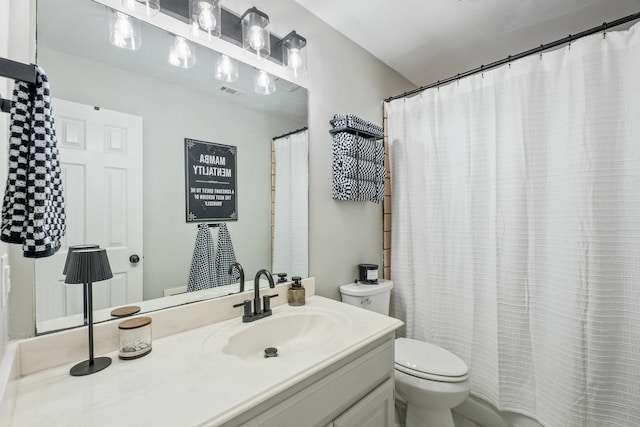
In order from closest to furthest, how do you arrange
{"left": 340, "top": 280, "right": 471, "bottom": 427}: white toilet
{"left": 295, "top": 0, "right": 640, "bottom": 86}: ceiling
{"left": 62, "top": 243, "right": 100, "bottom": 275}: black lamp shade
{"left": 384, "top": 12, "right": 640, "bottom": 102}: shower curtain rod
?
{"left": 62, "top": 243, "right": 100, "bottom": 275}: black lamp shade < {"left": 384, "top": 12, "right": 640, "bottom": 102}: shower curtain rod < {"left": 340, "top": 280, "right": 471, "bottom": 427}: white toilet < {"left": 295, "top": 0, "right": 640, "bottom": 86}: ceiling

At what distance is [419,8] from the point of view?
1601 millimetres

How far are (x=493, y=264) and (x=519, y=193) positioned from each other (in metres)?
0.40

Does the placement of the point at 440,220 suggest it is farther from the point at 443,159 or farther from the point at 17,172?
the point at 17,172

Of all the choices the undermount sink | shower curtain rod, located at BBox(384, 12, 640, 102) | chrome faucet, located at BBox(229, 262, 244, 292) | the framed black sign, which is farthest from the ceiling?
the undermount sink

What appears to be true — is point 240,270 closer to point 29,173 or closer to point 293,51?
point 29,173

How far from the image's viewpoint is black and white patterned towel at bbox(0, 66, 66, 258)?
62 cm

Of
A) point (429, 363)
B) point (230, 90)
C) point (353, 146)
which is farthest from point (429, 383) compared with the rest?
point (230, 90)

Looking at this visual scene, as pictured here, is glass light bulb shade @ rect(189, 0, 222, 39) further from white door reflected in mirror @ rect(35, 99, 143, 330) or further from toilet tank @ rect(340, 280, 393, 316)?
toilet tank @ rect(340, 280, 393, 316)

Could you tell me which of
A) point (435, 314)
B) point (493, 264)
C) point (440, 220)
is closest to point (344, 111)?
point (440, 220)

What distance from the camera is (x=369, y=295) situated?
175 centimetres

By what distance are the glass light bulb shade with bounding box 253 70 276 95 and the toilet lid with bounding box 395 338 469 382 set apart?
1.53m

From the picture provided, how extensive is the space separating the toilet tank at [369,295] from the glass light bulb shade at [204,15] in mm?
1468

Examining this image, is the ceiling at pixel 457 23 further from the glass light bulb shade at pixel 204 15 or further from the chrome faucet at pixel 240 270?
the chrome faucet at pixel 240 270

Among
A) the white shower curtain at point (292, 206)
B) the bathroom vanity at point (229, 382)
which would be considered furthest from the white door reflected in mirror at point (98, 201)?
the white shower curtain at point (292, 206)
